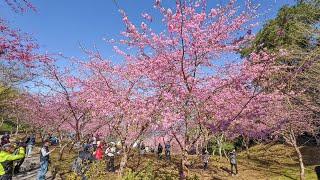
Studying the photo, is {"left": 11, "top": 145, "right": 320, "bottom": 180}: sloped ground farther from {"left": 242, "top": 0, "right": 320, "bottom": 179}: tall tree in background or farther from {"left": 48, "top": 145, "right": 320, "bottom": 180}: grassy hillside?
{"left": 242, "top": 0, "right": 320, "bottom": 179}: tall tree in background

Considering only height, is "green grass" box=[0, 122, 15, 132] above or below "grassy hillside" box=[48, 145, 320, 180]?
above

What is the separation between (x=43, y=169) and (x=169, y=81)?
6.12 m

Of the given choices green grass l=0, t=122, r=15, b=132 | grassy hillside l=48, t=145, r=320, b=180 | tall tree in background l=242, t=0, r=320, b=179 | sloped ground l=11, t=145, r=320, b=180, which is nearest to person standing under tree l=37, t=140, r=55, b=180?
sloped ground l=11, t=145, r=320, b=180

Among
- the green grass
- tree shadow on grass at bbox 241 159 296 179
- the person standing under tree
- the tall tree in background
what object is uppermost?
the green grass

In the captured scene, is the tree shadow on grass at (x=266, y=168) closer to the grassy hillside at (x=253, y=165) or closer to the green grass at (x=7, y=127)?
the grassy hillside at (x=253, y=165)

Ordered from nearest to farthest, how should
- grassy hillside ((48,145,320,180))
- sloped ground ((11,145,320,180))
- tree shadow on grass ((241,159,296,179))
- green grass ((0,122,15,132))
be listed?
sloped ground ((11,145,320,180))
grassy hillside ((48,145,320,180))
tree shadow on grass ((241,159,296,179))
green grass ((0,122,15,132))

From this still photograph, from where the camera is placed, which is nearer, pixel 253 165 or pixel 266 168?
pixel 266 168

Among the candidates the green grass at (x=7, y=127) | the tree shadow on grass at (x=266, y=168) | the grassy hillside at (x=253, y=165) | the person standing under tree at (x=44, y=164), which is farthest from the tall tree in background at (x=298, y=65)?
the green grass at (x=7, y=127)

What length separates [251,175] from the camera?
987 inches

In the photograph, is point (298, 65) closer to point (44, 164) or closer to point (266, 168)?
point (44, 164)

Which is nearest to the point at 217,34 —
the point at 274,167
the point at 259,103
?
the point at 259,103

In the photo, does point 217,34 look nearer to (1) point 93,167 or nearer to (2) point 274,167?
(1) point 93,167

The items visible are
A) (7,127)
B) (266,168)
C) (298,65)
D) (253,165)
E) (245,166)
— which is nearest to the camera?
(298,65)

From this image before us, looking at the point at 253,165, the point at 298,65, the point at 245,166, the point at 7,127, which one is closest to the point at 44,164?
the point at 298,65
